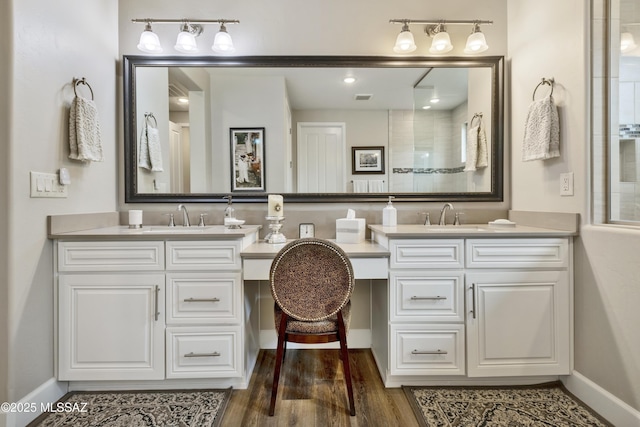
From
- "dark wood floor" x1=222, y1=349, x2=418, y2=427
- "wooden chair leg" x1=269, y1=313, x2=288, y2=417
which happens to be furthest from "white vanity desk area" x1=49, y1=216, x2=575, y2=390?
"wooden chair leg" x1=269, y1=313, x2=288, y2=417

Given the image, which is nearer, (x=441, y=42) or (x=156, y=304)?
(x=156, y=304)

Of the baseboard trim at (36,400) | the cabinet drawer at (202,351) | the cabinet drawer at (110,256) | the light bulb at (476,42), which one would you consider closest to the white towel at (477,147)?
the light bulb at (476,42)

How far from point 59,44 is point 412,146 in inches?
85.9

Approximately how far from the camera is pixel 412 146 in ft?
7.59

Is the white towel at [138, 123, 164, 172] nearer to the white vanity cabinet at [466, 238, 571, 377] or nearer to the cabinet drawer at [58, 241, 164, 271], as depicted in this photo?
the cabinet drawer at [58, 241, 164, 271]

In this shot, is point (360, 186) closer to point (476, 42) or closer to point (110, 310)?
point (476, 42)

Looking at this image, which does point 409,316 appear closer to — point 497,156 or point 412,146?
point 412,146

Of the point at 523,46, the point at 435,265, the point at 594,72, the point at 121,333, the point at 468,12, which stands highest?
the point at 468,12

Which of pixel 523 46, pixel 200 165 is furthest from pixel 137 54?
pixel 523 46

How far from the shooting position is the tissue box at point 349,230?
2064 millimetres

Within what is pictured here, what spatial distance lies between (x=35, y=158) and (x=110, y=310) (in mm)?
843

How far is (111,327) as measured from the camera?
1.72 metres

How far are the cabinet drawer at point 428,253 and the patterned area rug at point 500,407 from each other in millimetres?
695

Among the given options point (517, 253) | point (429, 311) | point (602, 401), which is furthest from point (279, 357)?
point (602, 401)
